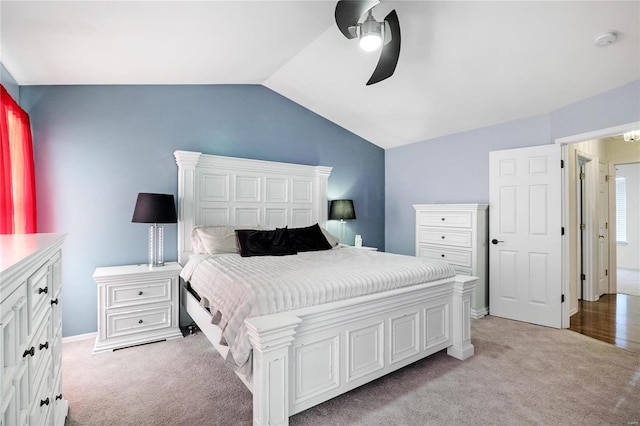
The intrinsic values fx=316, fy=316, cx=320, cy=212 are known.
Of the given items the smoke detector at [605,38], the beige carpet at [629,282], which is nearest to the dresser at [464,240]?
the smoke detector at [605,38]

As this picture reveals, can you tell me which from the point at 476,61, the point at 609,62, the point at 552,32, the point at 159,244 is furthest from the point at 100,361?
the point at 609,62

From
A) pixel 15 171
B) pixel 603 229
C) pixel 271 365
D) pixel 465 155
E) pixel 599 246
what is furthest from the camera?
pixel 603 229

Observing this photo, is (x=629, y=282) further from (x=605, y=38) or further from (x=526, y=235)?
(x=605, y=38)

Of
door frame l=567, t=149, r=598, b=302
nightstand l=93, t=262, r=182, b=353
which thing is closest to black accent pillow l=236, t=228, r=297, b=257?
nightstand l=93, t=262, r=182, b=353

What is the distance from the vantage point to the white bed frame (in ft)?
5.33

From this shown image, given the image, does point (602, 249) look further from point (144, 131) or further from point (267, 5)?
point (144, 131)

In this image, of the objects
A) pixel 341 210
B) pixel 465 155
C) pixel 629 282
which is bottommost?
pixel 629 282

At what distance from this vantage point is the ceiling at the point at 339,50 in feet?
7.02

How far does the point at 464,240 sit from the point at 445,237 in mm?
259

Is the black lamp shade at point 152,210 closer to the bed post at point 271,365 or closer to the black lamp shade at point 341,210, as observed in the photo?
the bed post at point 271,365

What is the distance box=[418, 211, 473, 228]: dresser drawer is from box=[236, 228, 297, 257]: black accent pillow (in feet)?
6.60

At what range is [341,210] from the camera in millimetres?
4453

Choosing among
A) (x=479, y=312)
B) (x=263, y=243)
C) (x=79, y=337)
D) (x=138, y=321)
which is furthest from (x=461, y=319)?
(x=79, y=337)

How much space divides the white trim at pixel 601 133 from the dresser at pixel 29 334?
169 inches
